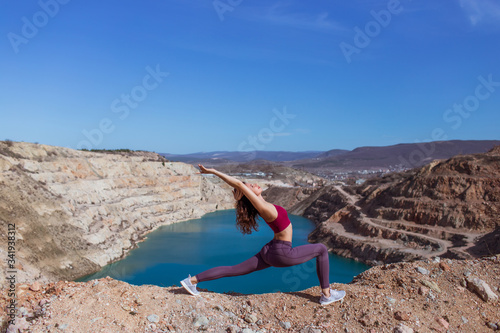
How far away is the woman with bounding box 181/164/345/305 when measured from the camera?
19.1 ft

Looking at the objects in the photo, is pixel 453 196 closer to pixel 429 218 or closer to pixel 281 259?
pixel 429 218

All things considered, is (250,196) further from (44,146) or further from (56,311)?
(44,146)

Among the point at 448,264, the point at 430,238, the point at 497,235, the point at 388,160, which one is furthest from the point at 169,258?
the point at 388,160

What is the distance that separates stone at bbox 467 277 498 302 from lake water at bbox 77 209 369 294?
44.6 ft

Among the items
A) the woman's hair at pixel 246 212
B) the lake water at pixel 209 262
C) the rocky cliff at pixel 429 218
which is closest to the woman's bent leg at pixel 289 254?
the woman's hair at pixel 246 212

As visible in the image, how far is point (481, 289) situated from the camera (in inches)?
264

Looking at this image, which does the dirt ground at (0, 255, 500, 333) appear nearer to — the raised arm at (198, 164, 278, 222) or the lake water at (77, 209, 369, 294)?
the raised arm at (198, 164, 278, 222)

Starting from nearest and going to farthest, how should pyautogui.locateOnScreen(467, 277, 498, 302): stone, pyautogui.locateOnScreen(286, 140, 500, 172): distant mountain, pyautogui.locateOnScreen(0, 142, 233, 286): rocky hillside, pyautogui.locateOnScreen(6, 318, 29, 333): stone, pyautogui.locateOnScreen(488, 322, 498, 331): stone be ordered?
1. pyautogui.locateOnScreen(6, 318, 29, 333): stone
2. pyautogui.locateOnScreen(488, 322, 498, 331): stone
3. pyautogui.locateOnScreen(467, 277, 498, 302): stone
4. pyautogui.locateOnScreen(0, 142, 233, 286): rocky hillside
5. pyautogui.locateOnScreen(286, 140, 500, 172): distant mountain

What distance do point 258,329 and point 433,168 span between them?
34.8m

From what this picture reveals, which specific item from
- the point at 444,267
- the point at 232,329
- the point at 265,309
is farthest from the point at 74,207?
the point at 444,267

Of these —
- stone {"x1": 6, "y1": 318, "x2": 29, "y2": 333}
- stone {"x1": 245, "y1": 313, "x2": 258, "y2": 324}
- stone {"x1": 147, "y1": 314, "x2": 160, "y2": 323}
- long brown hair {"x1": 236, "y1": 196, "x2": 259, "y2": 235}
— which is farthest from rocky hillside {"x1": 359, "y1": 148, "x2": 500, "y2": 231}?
stone {"x1": 6, "y1": 318, "x2": 29, "y2": 333}

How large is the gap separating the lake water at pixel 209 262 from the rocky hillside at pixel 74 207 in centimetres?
168

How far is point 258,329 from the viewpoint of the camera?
559 centimetres

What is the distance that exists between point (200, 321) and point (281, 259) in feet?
5.07
